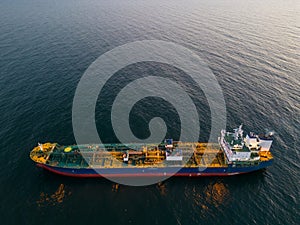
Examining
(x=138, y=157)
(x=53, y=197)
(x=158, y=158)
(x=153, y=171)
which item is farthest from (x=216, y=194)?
(x=53, y=197)

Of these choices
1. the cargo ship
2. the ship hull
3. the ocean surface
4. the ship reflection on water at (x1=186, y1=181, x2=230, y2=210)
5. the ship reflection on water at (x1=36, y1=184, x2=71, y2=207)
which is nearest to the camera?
the ocean surface

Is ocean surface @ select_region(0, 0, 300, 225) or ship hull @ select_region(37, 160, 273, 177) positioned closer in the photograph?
ocean surface @ select_region(0, 0, 300, 225)

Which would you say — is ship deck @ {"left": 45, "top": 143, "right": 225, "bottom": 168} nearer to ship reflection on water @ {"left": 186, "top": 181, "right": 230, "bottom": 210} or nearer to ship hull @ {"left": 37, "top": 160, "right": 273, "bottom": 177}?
ship hull @ {"left": 37, "top": 160, "right": 273, "bottom": 177}

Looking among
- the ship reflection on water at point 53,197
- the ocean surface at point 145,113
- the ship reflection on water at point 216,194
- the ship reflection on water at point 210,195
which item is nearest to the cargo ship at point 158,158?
the ocean surface at point 145,113

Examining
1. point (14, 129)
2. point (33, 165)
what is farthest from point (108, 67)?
point (33, 165)

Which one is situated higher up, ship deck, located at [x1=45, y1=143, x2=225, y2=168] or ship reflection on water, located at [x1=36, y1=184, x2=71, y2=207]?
ship deck, located at [x1=45, y1=143, x2=225, y2=168]

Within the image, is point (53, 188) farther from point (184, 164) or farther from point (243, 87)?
point (243, 87)

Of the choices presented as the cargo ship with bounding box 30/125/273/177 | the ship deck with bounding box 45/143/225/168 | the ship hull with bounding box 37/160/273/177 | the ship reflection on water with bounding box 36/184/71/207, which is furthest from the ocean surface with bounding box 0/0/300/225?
the ship deck with bounding box 45/143/225/168

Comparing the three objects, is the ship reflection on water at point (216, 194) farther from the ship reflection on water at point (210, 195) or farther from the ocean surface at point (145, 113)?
the ocean surface at point (145, 113)
